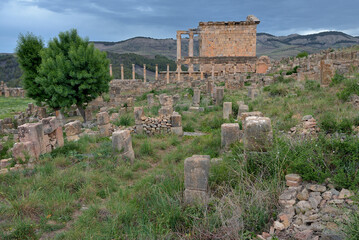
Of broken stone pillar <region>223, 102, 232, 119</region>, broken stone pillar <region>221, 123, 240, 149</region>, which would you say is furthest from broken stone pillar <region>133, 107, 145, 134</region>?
broken stone pillar <region>221, 123, 240, 149</region>

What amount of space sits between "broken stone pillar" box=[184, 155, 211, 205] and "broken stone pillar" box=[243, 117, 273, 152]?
962mm

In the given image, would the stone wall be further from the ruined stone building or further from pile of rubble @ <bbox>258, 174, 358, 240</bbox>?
pile of rubble @ <bbox>258, 174, 358, 240</bbox>

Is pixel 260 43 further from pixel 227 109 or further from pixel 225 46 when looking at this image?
pixel 227 109

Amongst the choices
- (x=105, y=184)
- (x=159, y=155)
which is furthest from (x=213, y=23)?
(x=105, y=184)

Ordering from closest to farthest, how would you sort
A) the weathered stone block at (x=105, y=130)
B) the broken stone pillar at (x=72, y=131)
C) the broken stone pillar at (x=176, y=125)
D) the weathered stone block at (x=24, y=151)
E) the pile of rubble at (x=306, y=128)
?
the pile of rubble at (x=306, y=128) → the weathered stone block at (x=24, y=151) → the broken stone pillar at (x=72, y=131) → the broken stone pillar at (x=176, y=125) → the weathered stone block at (x=105, y=130)

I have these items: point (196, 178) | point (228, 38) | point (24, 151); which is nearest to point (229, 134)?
point (196, 178)

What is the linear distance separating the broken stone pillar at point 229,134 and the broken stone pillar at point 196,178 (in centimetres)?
Result: 231

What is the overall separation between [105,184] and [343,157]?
4.70 meters

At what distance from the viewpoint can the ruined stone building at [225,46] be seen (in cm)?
3416

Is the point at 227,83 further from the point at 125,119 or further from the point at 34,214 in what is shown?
the point at 34,214

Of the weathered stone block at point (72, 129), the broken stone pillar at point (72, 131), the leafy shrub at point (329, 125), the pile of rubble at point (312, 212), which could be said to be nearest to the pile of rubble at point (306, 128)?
the leafy shrub at point (329, 125)

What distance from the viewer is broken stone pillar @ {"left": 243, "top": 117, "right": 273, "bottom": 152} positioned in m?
5.03

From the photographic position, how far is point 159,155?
816cm

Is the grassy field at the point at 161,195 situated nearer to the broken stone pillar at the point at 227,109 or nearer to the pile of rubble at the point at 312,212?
the pile of rubble at the point at 312,212
